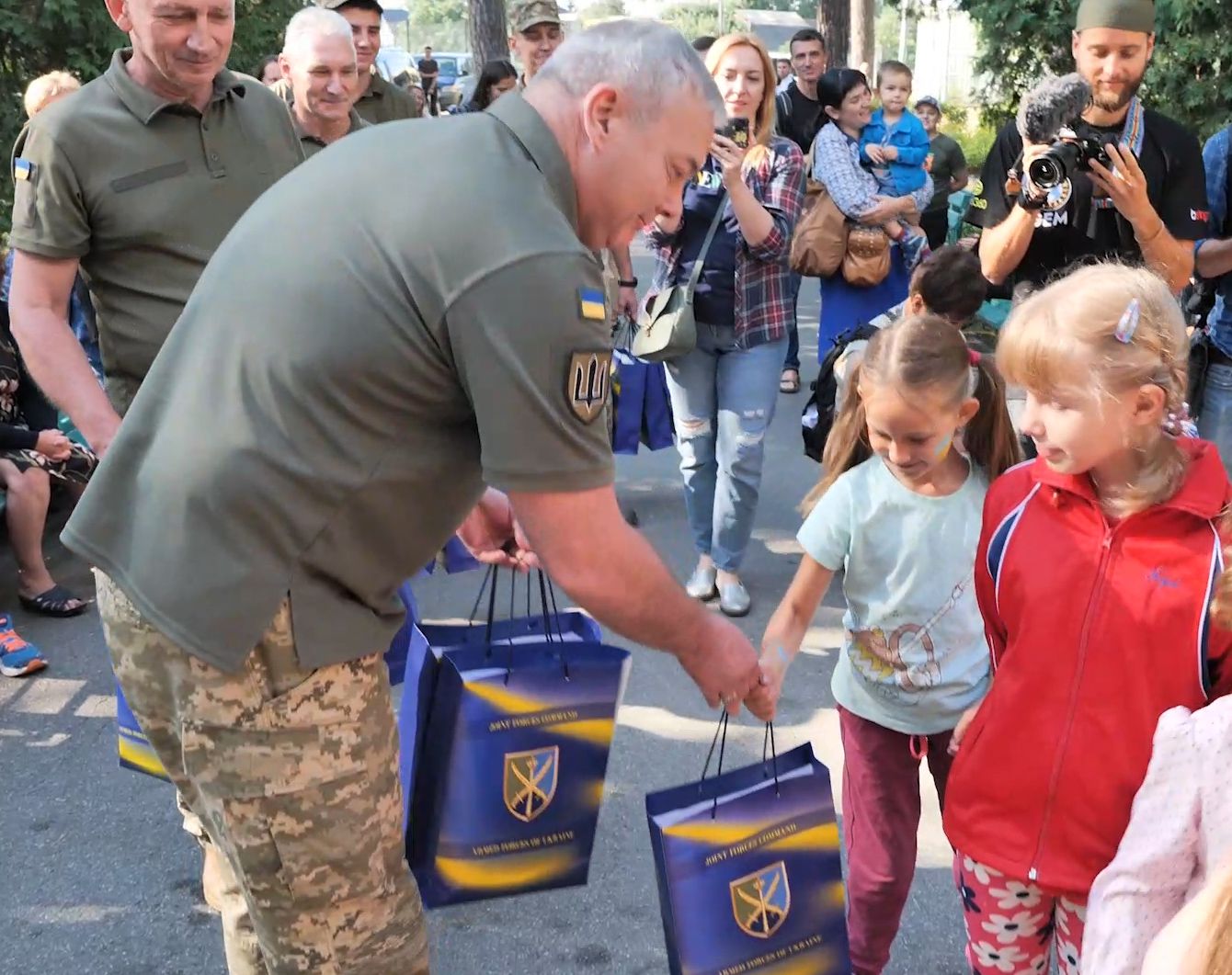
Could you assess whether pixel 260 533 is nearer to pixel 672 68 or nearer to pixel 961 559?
pixel 672 68

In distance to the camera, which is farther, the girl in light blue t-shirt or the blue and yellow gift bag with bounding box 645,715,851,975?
the girl in light blue t-shirt

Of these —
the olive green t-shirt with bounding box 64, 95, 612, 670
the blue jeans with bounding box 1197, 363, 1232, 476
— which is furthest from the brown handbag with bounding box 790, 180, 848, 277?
the olive green t-shirt with bounding box 64, 95, 612, 670

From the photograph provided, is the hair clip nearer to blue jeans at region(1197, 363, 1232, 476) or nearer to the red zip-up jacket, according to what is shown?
the red zip-up jacket

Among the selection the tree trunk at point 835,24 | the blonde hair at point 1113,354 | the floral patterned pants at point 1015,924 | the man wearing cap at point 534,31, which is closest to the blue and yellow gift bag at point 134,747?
the floral patterned pants at point 1015,924

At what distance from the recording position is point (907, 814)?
2521 millimetres

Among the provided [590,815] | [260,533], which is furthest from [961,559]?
[260,533]

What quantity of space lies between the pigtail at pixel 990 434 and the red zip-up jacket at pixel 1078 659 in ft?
1.31

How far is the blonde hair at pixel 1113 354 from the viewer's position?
6.44 ft

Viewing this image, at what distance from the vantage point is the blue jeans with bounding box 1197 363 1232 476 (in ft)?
13.5

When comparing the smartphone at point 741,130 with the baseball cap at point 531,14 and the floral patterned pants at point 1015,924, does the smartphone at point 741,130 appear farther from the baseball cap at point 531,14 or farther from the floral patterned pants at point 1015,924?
the floral patterned pants at point 1015,924

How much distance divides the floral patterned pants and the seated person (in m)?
3.71

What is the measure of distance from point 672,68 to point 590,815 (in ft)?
4.49

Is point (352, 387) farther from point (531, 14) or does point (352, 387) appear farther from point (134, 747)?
point (531, 14)

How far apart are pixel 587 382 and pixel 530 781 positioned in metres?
0.92
